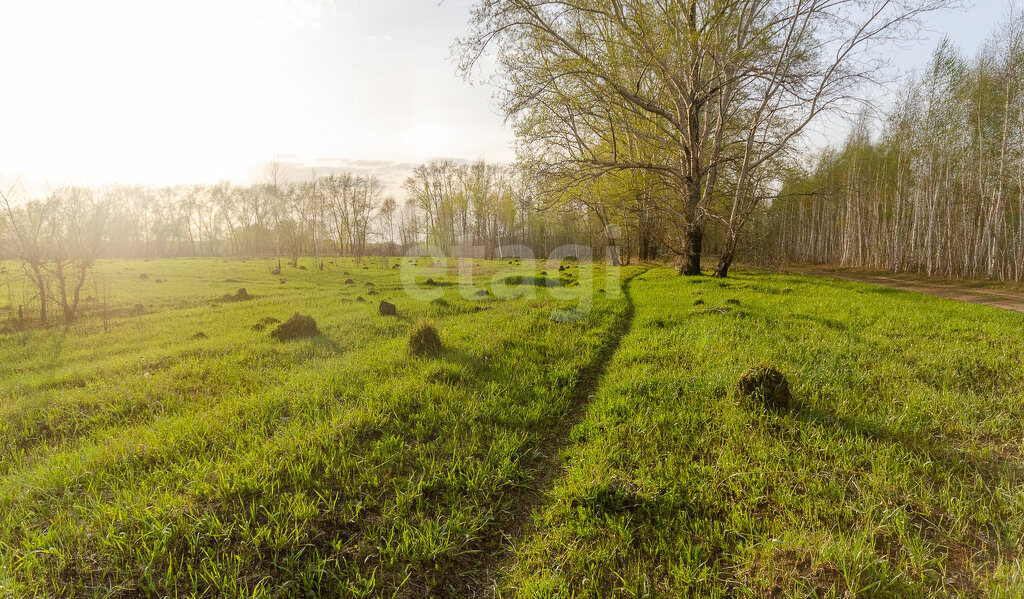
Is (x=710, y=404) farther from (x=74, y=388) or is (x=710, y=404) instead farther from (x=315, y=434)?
(x=74, y=388)

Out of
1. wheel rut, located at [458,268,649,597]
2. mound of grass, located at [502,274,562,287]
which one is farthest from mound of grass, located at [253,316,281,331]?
mound of grass, located at [502,274,562,287]

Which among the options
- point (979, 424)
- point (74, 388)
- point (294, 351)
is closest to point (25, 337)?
point (74, 388)

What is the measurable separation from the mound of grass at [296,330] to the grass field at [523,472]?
1.19 meters

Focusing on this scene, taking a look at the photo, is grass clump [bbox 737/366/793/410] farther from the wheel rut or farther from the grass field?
the wheel rut

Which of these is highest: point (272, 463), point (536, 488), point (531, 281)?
point (531, 281)

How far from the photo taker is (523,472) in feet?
11.5

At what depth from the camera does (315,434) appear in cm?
367

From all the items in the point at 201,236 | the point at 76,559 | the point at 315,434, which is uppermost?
the point at 201,236

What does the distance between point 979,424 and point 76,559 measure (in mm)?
7657

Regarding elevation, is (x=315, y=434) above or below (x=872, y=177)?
below

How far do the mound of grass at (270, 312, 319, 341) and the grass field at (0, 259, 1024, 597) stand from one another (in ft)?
3.90

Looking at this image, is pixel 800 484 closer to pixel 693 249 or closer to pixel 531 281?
pixel 531 281

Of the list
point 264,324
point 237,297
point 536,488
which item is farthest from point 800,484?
point 237,297

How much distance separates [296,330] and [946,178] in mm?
36555
